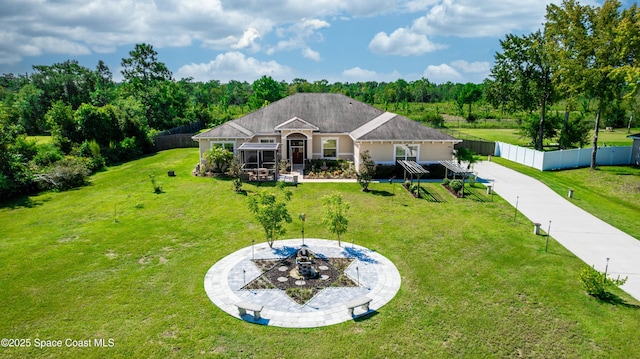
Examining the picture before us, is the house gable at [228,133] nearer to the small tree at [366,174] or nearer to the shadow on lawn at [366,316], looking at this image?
the small tree at [366,174]

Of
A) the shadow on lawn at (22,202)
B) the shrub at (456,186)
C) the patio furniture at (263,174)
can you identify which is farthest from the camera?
the patio furniture at (263,174)

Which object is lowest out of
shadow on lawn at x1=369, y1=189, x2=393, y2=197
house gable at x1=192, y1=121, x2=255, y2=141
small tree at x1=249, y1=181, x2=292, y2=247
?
shadow on lawn at x1=369, y1=189, x2=393, y2=197

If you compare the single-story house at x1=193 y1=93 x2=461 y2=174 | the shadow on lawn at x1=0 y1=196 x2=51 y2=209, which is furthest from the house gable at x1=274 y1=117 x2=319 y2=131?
the shadow on lawn at x1=0 y1=196 x2=51 y2=209

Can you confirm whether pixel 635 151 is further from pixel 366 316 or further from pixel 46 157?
pixel 46 157

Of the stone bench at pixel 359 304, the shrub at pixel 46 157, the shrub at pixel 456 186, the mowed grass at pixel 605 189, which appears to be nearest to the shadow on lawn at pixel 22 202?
the shrub at pixel 46 157

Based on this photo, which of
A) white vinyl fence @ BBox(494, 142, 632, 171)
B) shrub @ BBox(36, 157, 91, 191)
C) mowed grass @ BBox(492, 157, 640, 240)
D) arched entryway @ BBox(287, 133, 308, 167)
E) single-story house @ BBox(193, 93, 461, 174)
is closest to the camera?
mowed grass @ BBox(492, 157, 640, 240)

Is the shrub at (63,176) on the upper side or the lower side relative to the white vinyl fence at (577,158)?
lower

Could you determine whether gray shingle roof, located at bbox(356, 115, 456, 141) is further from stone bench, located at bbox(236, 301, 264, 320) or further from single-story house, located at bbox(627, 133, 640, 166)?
stone bench, located at bbox(236, 301, 264, 320)
